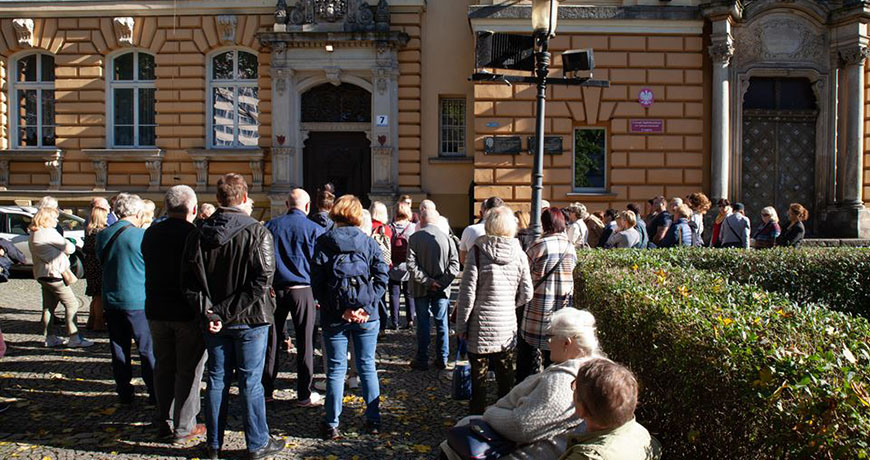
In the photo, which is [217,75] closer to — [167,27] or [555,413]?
[167,27]

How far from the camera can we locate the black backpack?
17.8 ft

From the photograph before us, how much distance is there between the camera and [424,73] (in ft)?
63.4

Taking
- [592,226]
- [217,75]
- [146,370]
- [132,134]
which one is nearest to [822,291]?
[592,226]

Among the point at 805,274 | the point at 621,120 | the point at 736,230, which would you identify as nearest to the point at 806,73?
the point at 621,120

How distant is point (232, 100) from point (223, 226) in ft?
53.2

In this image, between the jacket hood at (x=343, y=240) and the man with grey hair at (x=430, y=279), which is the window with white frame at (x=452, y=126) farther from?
the jacket hood at (x=343, y=240)

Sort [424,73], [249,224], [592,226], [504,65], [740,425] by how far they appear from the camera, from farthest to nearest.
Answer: [424,73] < [592,226] < [504,65] < [249,224] < [740,425]

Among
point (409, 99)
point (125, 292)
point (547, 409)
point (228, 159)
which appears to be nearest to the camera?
point (547, 409)

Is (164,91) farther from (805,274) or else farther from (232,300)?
(805,274)

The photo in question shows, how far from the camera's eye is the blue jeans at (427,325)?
7660 millimetres

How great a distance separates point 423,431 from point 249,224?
217 centimetres

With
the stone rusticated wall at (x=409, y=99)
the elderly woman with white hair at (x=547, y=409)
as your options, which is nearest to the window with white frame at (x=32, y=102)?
the stone rusticated wall at (x=409, y=99)

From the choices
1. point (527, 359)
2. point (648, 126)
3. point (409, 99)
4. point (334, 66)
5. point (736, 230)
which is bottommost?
point (527, 359)

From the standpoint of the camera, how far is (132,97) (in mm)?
20438
